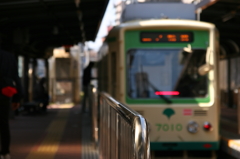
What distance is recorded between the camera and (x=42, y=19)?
50.6ft

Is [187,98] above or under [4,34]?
under

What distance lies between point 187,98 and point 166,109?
18.6 inches

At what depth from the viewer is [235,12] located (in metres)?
15.8

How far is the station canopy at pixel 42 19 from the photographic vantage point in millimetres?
12969

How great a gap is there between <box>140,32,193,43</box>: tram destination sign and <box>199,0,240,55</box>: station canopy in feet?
15.8

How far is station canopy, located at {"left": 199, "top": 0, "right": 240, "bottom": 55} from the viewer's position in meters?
15.2

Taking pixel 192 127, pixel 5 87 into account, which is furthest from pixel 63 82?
pixel 5 87

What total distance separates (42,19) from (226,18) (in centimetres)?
598

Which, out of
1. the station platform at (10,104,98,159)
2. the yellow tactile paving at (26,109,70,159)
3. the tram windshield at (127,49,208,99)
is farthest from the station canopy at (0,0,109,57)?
the tram windshield at (127,49,208,99)

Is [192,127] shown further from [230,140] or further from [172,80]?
[230,140]

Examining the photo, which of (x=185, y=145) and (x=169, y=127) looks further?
(x=169, y=127)

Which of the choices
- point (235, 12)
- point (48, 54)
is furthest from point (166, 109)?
point (48, 54)

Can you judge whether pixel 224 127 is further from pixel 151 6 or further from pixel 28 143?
pixel 28 143

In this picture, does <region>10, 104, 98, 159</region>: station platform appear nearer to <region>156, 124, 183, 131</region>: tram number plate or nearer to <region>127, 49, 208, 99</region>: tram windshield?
<region>156, 124, 183, 131</region>: tram number plate
